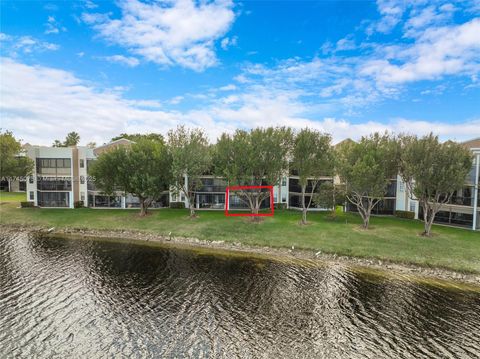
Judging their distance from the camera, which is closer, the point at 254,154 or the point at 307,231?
the point at 307,231

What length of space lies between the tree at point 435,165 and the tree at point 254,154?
45.4ft

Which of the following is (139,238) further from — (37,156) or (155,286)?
(37,156)

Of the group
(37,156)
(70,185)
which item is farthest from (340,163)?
(37,156)

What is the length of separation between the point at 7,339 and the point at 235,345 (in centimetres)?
1137

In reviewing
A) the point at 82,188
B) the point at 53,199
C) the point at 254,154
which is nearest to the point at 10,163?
the point at 53,199

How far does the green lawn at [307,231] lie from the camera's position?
86.8ft

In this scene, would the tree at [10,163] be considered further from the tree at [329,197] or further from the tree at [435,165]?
the tree at [435,165]

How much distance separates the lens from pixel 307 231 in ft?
110

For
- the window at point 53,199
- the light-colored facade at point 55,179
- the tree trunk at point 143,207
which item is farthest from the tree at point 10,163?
the tree trunk at point 143,207

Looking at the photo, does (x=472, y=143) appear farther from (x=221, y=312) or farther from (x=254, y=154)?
(x=221, y=312)

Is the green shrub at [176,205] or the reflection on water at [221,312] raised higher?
the green shrub at [176,205]

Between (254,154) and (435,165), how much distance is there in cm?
1945

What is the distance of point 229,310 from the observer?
58.3ft

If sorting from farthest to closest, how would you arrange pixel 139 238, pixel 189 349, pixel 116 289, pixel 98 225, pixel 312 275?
pixel 98 225 → pixel 139 238 → pixel 312 275 → pixel 116 289 → pixel 189 349
